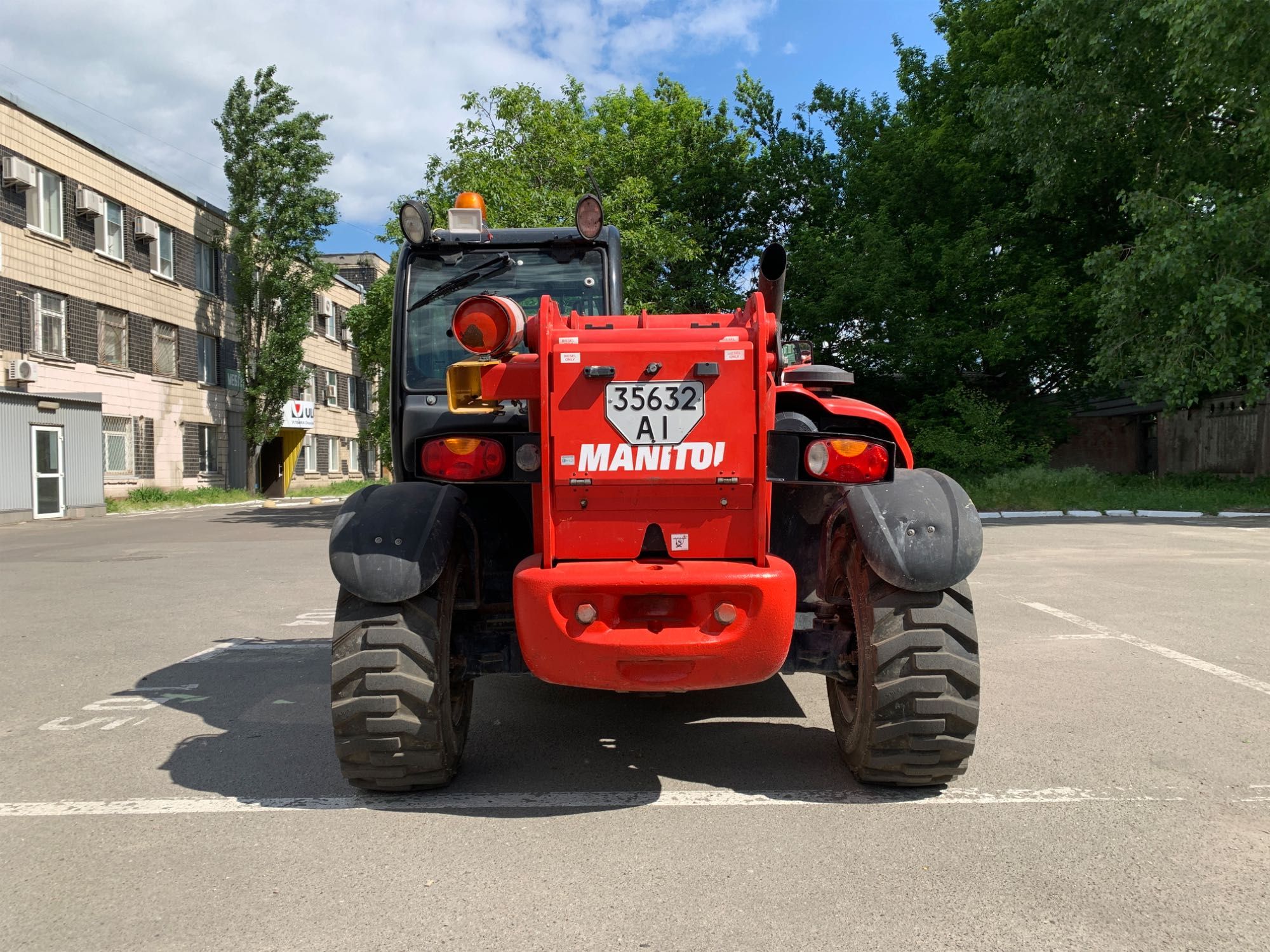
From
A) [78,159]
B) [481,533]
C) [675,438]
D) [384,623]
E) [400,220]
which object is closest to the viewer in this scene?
[675,438]

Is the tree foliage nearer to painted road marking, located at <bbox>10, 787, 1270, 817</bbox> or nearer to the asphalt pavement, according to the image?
the asphalt pavement

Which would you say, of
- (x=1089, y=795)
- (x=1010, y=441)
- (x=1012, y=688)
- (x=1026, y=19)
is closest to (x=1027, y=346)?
(x=1010, y=441)

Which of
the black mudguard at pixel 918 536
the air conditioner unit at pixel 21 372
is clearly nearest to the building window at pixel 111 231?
the air conditioner unit at pixel 21 372

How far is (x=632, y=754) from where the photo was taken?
4.34 metres

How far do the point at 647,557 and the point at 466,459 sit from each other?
828mm

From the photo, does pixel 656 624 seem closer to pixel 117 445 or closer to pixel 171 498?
pixel 171 498

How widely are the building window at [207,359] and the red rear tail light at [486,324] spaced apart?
108 feet

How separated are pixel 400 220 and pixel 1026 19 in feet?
66.9

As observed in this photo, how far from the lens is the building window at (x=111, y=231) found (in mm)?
27281

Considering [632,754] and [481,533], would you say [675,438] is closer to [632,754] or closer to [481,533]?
[481,533]

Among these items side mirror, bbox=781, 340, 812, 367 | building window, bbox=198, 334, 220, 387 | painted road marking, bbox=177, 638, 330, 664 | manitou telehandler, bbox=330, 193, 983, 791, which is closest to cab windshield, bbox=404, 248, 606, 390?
side mirror, bbox=781, 340, 812, 367

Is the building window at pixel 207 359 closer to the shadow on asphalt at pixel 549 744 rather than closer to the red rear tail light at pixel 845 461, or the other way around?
the shadow on asphalt at pixel 549 744

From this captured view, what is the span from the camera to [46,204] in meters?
25.3

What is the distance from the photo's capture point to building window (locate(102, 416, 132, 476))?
27.8m
